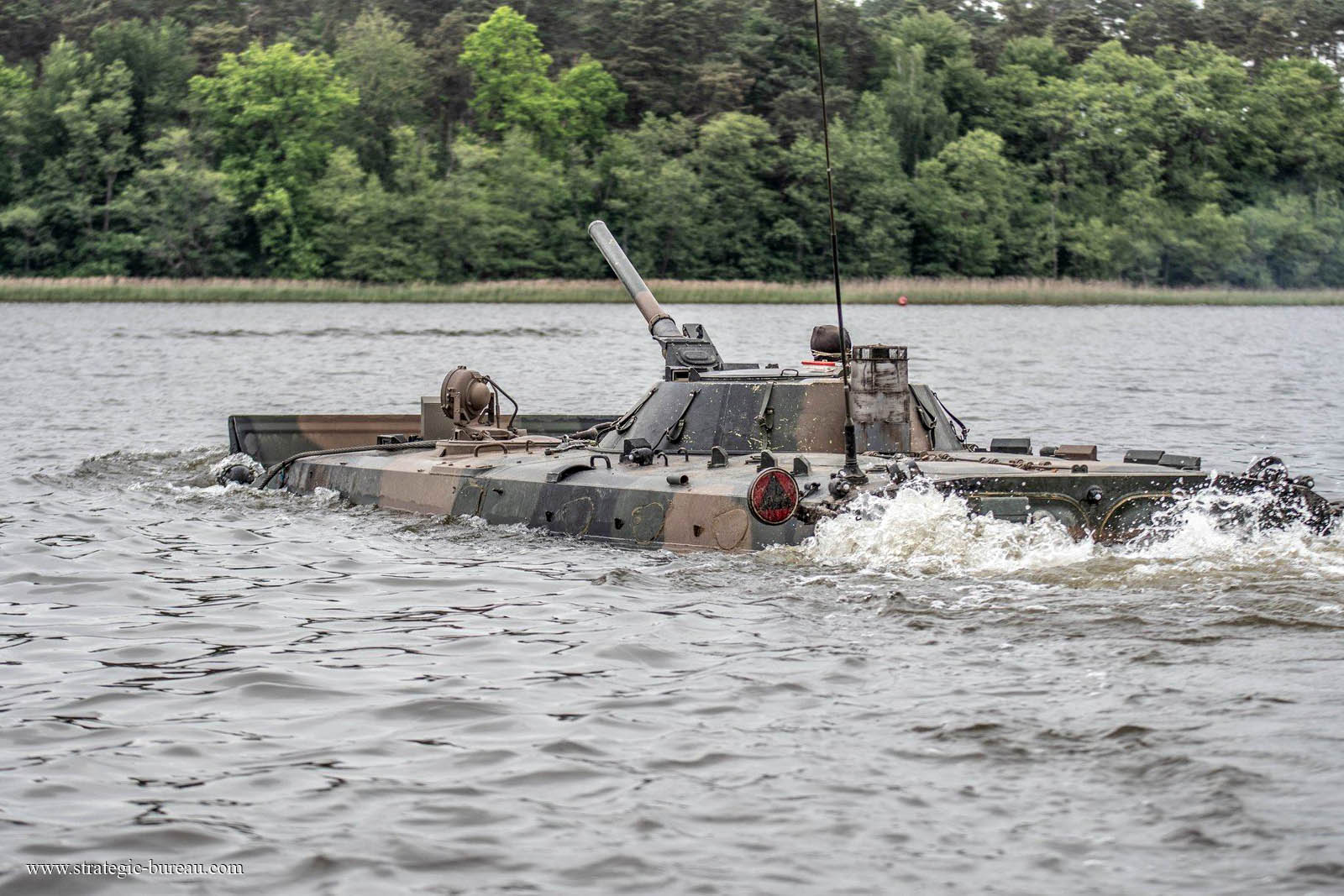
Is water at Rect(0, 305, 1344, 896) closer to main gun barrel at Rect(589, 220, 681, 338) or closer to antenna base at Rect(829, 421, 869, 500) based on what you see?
antenna base at Rect(829, 421, 869, 500)

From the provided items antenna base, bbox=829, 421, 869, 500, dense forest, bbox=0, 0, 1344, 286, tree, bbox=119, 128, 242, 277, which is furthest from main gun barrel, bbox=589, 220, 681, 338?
tree, bbox=119, 128, 242, 277

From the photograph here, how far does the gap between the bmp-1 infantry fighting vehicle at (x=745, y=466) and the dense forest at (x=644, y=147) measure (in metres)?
57.9

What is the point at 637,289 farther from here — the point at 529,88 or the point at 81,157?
the point at 529,88

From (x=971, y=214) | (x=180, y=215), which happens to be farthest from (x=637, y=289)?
(x=971, y=214)

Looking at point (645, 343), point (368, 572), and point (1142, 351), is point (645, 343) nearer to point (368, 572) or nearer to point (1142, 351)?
point (1142, 351)

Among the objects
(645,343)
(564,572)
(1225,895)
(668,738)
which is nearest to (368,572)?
(564,572)

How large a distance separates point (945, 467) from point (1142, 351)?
1347 inches

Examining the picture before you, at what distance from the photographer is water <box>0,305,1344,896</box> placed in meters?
7.11

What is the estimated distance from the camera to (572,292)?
6494 cm

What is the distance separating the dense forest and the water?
59742 millimetres

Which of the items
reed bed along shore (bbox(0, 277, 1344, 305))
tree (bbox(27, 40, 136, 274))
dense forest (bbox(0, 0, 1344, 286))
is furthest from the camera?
dense forest (bbox(0, 0, 1344, 286))

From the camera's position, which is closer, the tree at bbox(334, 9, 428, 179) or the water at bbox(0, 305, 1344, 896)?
the water at bbox(0, 305, 1344, 896)

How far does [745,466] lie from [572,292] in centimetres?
5193

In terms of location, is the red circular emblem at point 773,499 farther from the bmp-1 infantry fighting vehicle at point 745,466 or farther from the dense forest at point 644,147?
the dense forest at point 644,147
